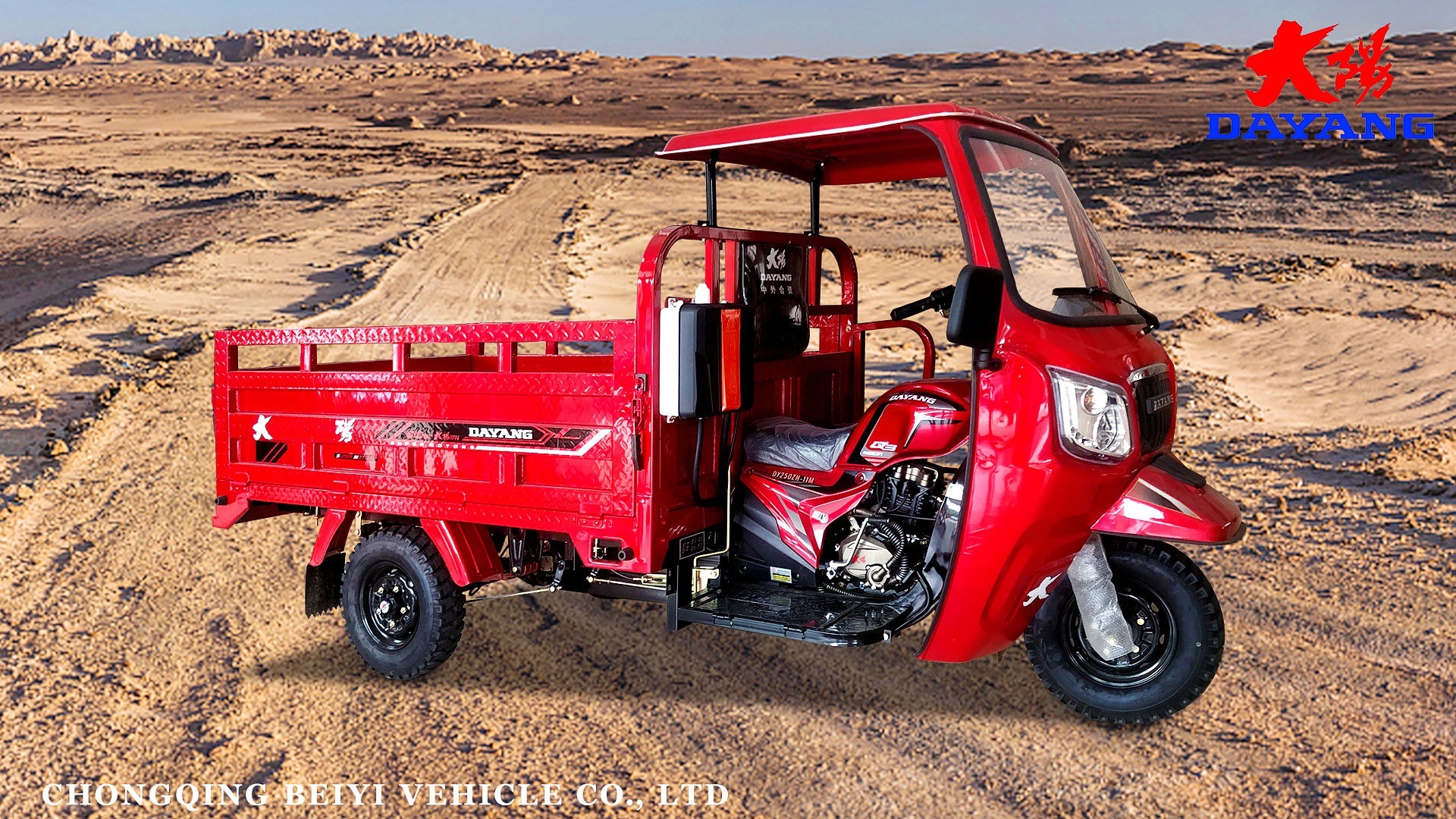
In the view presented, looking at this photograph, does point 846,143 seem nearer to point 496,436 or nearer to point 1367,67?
point 496,436

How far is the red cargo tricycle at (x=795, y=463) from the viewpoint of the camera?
4.26 m

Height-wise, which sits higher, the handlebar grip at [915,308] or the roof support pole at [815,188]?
the roof support pole at [815,188]

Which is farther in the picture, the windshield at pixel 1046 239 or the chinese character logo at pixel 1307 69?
the chinese character logo at pixel 1307 69

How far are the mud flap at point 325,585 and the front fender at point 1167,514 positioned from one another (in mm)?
3493

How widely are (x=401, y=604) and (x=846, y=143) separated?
9.43 feet

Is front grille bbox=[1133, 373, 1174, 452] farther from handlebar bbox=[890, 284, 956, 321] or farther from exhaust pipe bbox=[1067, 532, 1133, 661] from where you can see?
handlebar bbox=[890, 284, 956, 321]

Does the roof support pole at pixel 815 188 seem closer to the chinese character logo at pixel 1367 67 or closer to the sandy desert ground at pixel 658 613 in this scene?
the sandy desert ground at pixel 658 613

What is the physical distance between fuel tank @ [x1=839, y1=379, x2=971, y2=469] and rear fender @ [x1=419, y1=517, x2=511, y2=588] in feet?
5.41

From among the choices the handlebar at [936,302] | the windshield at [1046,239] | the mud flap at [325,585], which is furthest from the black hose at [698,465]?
the mud flap at [325,585]

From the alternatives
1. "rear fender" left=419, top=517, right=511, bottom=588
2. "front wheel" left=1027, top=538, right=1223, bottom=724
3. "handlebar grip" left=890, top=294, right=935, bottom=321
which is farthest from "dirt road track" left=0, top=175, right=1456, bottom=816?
"handlebar grip" left=890, top=294, right=935, bottom=321

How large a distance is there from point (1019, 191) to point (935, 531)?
138 cm

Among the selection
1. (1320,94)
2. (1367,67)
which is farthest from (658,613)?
(1367,67)

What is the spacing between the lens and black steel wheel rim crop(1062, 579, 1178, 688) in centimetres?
453

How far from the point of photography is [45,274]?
21.3 meters
